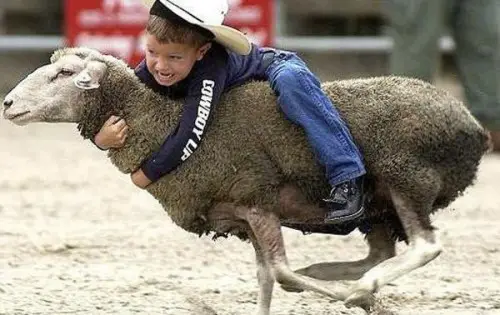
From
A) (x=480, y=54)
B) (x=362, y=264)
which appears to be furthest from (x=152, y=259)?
(x=480, y=54)

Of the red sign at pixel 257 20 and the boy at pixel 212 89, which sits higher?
the boy at pixel 212 89

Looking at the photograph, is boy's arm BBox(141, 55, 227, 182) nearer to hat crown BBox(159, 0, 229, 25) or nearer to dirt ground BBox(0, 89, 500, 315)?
hat crown BBox(159, 0, 229, 25)

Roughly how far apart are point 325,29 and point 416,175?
25.6 ft

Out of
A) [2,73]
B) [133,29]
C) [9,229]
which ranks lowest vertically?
[2,73]

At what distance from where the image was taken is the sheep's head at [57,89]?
4.68 m

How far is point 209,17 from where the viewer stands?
4.69 m

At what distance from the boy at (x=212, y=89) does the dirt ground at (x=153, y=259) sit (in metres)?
0.62

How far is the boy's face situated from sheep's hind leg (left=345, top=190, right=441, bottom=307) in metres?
0.78

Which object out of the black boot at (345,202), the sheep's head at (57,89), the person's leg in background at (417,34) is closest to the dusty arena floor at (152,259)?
the black boot at (345,202)

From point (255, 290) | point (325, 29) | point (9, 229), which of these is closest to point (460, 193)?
point (255, 290)

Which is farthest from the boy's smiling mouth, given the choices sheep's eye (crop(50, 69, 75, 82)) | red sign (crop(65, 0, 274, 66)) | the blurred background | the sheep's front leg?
red sign (crop(65, 0, 274, 66))

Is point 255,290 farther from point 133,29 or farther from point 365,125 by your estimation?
point 133,29

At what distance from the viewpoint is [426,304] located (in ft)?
17.5

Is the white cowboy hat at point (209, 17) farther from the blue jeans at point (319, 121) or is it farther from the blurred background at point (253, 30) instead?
the blurred background at point (253, 30)
